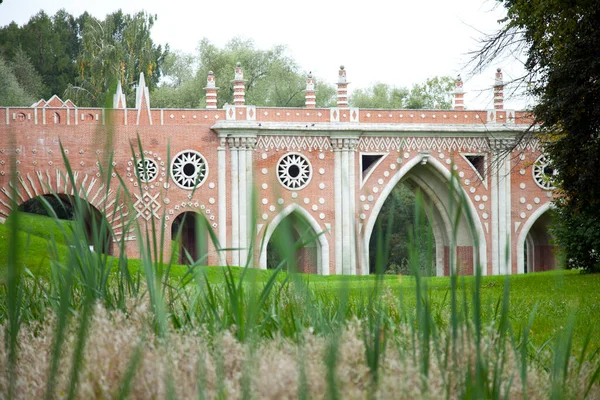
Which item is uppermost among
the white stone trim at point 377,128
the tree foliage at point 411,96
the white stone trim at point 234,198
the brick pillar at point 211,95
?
the tree foliage at point 411,96

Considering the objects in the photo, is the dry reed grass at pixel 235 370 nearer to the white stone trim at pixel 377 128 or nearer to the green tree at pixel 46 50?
the white stone trim at pixel 377 128

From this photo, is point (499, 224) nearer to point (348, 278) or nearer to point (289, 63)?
point (289, 63)

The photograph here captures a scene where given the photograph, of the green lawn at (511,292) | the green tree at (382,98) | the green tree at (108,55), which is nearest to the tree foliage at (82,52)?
the green tree at (108,55)

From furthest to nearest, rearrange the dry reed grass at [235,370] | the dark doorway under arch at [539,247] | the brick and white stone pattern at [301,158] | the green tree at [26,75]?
the green tree at [26,75] < the dark doorway under arch at [539,247] < the brick and white stone pattern at [301,158] < the dry reed grass at [235,370]

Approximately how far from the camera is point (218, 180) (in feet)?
71.7

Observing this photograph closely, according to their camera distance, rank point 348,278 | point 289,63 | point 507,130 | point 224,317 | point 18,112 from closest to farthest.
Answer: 1. point 348,278
2. point 224,317
3. point 18,112
4. point 507,130
5. point 289,63

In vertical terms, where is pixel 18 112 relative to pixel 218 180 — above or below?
above

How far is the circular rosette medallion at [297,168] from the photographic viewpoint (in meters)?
22.2

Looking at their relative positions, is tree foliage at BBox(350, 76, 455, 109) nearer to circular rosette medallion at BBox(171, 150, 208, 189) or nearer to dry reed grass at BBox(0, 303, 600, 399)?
circular rosette medallion at BBox(171, 150, 208, 189)

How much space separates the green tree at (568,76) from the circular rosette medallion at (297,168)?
10466mm

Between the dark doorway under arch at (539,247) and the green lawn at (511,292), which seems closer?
the green lawn at (511,292)

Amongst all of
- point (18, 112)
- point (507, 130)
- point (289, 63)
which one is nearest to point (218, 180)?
point (18, 112)

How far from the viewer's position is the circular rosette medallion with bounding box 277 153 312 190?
22.2 metres

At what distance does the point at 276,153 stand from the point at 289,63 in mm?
14891
